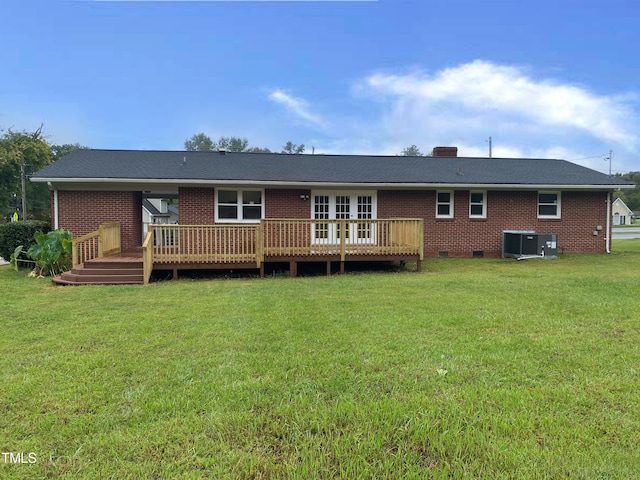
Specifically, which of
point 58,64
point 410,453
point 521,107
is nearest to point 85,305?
point 410,453

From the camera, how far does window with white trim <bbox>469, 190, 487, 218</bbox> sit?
14750 millimetres

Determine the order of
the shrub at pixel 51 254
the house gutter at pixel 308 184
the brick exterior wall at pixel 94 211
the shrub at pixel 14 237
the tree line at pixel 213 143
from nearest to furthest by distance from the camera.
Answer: the shrub at pixel 51 254 → the house gutter at pixel 308 184 → the shrub at pixel 14 237 → the brick exterior wall at pixel 94 211 → the tree line at pixel 213 143

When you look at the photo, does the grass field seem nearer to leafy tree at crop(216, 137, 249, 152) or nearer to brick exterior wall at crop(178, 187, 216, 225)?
brick exterior wall at crop(178, 187, 216, 225)

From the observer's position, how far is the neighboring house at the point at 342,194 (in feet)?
41.8

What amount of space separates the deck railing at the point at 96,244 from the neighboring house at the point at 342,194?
103 centimetres

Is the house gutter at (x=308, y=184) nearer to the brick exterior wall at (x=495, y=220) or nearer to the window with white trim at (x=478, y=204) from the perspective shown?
the window with white trim at (x=478, y=204)

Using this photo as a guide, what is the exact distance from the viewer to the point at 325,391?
3123 millimetres

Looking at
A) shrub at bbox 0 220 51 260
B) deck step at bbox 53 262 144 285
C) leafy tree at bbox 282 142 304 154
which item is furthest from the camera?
leafy tree at bbox 282 142 304 154

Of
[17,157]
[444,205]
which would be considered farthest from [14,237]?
[17,157]

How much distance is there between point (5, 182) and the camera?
145 ft

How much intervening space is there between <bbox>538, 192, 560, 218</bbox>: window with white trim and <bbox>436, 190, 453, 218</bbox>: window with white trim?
11.8ft

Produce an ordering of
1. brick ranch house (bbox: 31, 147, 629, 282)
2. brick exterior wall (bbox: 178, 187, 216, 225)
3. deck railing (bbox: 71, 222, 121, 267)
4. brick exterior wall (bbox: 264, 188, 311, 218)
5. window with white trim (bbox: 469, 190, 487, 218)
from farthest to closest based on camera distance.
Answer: window with white trim (bbox: 469, 190, 487, 218), brick exterior wall (bbox: 264, 188, 311, 218), brick exterior wall (bbox: 178, 187, 216, 225), brick ranch house (bbox: 31, 147, 629, 282), deck railing (bbox: 71, 222, 121, 267)

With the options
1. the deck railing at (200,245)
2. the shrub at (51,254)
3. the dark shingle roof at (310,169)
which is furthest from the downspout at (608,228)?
the shrub at (51,254)

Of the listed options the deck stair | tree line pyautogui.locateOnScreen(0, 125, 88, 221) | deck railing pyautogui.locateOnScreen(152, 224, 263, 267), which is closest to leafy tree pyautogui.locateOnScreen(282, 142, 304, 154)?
tree line pyautogui.locateOnScreen(0, 125, 88, 221)
